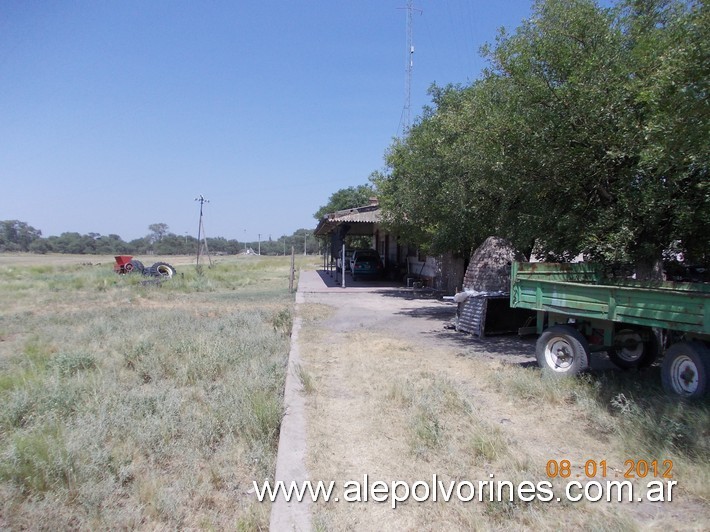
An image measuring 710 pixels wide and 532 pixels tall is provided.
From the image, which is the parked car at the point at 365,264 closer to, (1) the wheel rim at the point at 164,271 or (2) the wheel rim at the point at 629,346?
(1) the wheel rim at the point at 164,271

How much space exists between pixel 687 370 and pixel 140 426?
5575mm

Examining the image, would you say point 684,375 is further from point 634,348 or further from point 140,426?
point 140,426

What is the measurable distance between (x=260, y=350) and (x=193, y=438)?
3849 mm

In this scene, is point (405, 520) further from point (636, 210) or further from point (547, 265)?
point (636, 210)

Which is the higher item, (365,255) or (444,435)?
(365,255)

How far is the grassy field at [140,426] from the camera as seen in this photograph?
3607mm

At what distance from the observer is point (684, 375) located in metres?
5.12

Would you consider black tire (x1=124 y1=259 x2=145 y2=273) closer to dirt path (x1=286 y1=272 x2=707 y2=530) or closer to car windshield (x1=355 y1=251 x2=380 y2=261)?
car windshield (x1=355 y1=251 x2=380 y2=261)

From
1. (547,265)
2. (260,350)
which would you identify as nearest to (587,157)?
(547,265)

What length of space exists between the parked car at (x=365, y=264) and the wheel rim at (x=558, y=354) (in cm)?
1802

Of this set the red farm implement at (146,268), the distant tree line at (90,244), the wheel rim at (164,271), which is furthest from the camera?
the distant tree line at (90,244)
